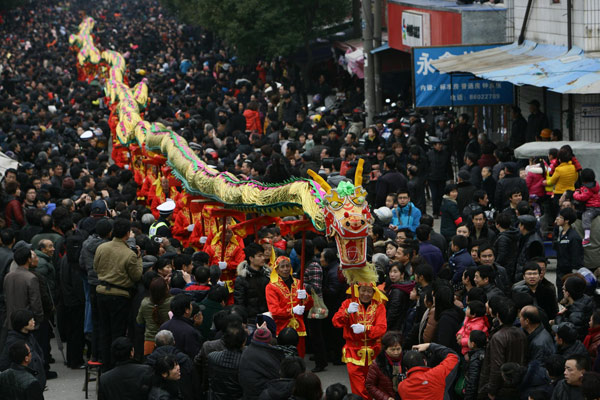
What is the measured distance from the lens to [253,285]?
35.6 feet

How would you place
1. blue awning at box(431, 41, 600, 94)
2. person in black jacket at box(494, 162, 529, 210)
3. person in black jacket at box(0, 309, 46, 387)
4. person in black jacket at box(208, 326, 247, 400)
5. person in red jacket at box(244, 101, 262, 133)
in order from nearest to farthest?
1. person in black jacket at box(208, 326, 247, 400)
2. person in black jacket at box(0, 309, 46, 387)
3. person in black jacket at box(494, 162, 529, 210)
4. blue awning at box(431, 41, 600, 94)
5. person in red jacket at box(244, 101, 262, 133)

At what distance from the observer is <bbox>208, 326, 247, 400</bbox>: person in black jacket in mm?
8438

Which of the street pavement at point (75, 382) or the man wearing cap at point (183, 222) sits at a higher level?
the man wearing cap at point (183, 222)

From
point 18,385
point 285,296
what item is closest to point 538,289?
point 285,296

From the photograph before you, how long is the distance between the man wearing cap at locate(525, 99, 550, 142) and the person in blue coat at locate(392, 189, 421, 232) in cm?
530

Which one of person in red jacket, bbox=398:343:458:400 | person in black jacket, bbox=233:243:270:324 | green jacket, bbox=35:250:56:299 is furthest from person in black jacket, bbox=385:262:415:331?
green jacket, bbox=35:250:56:299

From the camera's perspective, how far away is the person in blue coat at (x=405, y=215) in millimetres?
12969

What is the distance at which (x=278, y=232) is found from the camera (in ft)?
39.8

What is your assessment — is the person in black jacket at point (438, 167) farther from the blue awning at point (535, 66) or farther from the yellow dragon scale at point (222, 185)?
the yellow dragon scale at point (222, 185)

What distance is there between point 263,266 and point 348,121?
498 inches

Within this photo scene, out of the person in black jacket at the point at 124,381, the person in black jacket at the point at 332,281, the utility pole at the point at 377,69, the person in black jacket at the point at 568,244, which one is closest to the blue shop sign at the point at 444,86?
the utility pole at the point at 377,69

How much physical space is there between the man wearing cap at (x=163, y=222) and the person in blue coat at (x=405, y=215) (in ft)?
9.74

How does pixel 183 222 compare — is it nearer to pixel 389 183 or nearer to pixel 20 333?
pixel 389 183

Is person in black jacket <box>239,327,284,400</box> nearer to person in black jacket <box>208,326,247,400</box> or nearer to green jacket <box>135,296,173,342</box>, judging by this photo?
person in black jacket <box>208,326,247,400</box>
